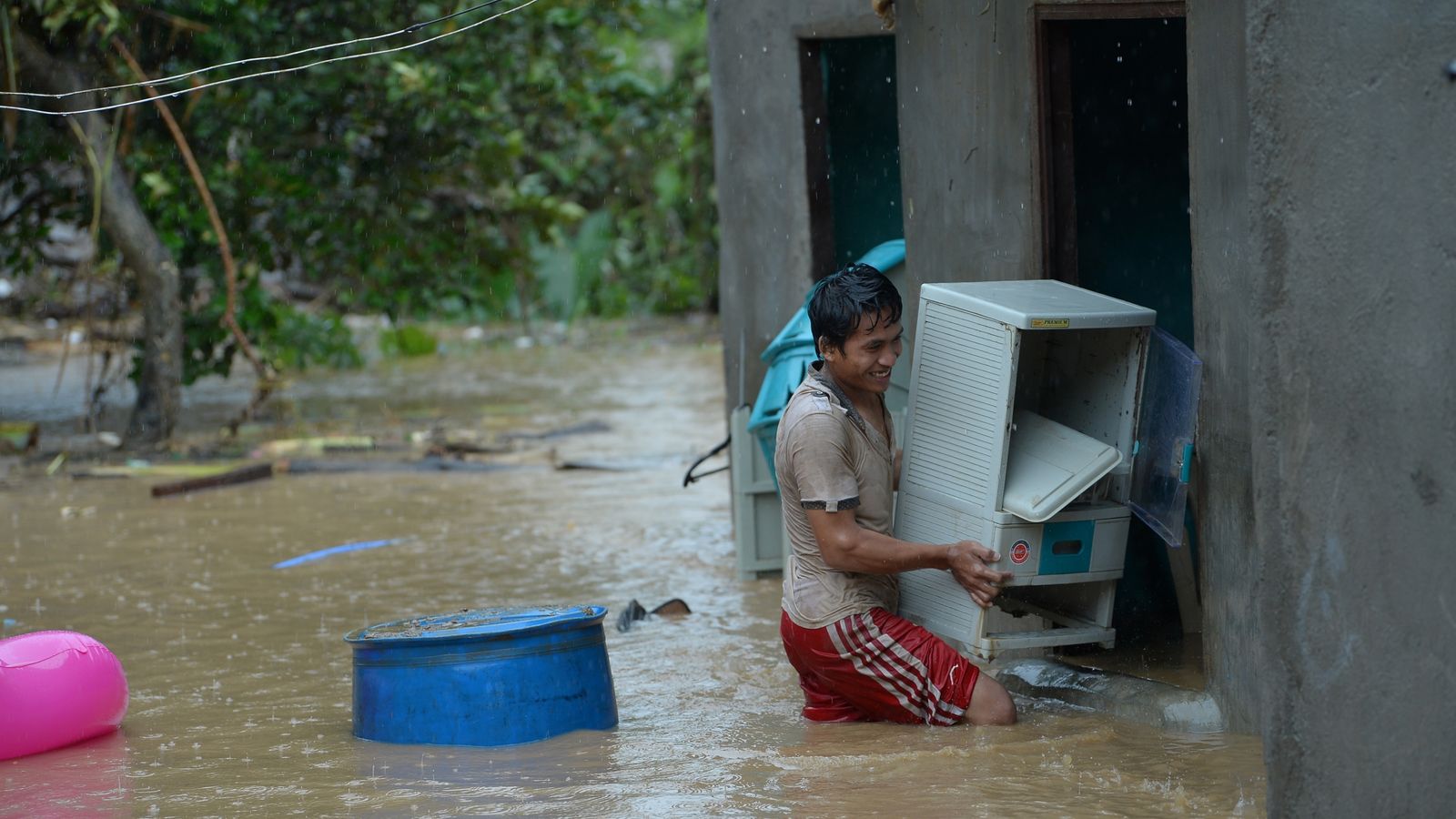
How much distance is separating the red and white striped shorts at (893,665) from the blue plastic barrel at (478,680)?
26.2 inches

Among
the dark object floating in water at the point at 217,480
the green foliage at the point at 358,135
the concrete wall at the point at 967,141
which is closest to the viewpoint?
the concrete wall at the point at 967,141

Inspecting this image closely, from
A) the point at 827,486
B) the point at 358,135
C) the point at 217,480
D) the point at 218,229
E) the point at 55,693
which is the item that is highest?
the point at 358,135

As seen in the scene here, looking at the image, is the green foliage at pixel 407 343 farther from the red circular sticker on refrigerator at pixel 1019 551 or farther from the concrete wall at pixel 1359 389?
the concrete wall at pixel 1359 389

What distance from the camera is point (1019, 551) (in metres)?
4.32

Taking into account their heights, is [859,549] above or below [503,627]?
above

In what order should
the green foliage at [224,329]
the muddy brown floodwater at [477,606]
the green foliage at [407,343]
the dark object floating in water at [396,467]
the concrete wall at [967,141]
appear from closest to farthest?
the muddy brown floodwater at [477,606] → the concrete wall at [967,141] → the dark object floating in water at [396,467] → the green foliage at [224,329] → the green foliage at [407,343]

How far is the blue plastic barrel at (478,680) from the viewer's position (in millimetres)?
4441

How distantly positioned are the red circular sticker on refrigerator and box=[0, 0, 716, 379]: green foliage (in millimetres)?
8710

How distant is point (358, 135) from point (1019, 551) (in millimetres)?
9871

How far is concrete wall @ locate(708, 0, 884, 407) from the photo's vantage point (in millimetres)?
7457

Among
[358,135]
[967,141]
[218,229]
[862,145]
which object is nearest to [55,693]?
[967,141]

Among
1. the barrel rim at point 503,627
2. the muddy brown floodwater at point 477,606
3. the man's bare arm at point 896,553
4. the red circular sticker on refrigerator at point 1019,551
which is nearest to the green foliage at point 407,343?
the muddy brown floodwater at point 477,606

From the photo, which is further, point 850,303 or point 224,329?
point 224,329

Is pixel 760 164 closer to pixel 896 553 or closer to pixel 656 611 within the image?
pixel 656 611
